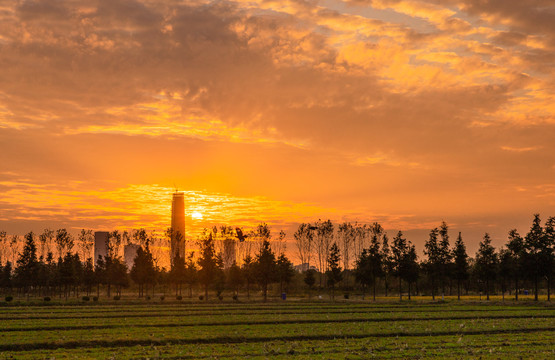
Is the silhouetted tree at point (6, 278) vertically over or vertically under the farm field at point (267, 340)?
under

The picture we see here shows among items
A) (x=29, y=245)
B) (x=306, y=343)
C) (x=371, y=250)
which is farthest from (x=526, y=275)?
(x=29, y=245)

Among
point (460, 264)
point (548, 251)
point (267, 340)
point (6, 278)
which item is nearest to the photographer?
point (267, 340)

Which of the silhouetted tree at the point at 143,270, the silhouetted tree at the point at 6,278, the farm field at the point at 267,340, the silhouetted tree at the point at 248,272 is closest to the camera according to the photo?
the farm field at the point at 267,340

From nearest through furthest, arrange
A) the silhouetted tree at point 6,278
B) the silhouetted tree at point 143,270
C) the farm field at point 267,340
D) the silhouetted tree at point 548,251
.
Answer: the farm field at point 267,340
the silhouetted tree at point 548,251
the silhouetted tree at point 143,270
the silhouetted tree at point 6,278

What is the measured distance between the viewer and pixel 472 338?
126 feet

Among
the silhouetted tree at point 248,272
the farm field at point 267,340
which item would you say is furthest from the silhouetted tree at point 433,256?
the farm field at point 267,340

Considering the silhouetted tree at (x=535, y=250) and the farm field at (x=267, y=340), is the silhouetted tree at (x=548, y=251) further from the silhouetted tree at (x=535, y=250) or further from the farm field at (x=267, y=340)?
the farm field at (x=267, y=340)

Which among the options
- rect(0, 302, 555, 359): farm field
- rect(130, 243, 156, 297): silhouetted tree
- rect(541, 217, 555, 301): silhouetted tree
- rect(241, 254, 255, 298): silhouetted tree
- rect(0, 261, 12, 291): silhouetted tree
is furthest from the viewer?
rect(0, 261, 12, 291): silhouetted tree

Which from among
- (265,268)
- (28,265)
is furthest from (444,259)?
(28,265)

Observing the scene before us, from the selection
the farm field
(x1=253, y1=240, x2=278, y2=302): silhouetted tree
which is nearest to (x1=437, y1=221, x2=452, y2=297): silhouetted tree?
(x1=253, y1=240, x2=278, y2=302): silhouetted tree

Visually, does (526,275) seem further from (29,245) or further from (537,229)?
(29,245)

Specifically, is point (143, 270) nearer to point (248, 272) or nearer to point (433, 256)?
point (248, 272)

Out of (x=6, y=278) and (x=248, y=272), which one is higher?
(x=248, y=272)

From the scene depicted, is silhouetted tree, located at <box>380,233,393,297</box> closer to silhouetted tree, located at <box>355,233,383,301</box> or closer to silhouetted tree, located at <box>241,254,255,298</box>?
silhouetted tree, located at <box>355,233,383,301</box>
